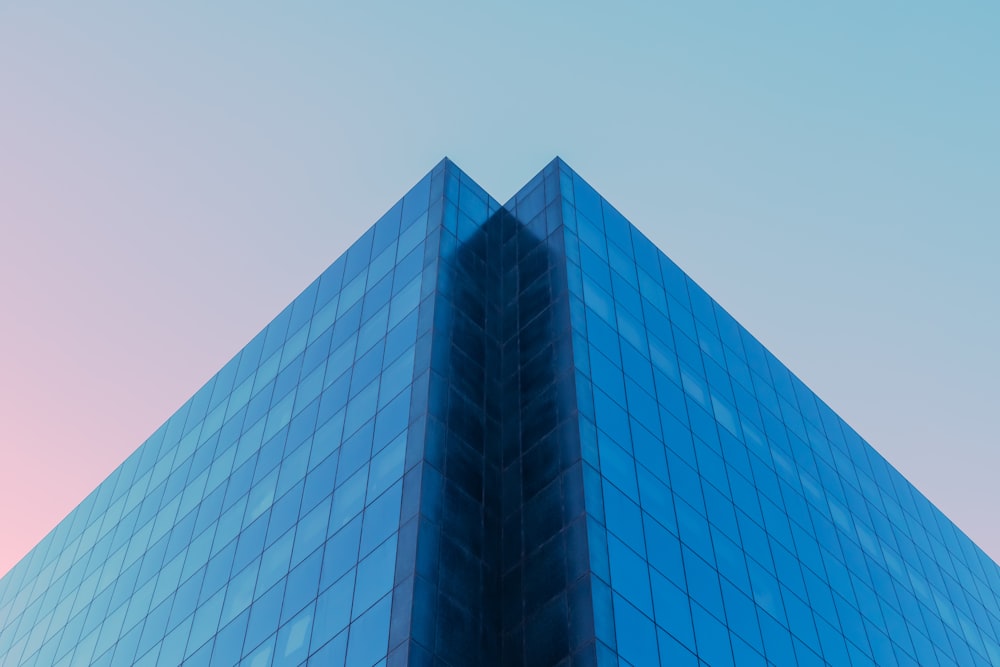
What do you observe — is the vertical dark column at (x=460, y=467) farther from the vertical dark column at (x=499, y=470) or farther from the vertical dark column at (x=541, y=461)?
the vertical dark column at (x=541, y=461)

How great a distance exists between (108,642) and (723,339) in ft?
106

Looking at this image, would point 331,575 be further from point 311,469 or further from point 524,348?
point 524,348

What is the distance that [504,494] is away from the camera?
121ft

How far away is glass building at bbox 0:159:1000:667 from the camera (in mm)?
33031

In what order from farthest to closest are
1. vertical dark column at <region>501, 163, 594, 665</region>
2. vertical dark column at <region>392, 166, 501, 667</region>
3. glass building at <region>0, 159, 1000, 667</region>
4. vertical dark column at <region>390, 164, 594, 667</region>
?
glass building at <region>0, 159, 1000, 667</region>, vertical dark column at <region>501, 163, 594, 665</region>, vertical dark column at <region>390, 164, 594, 667</region>, vertical dark column at <region>392, 166, 501, 667</region>

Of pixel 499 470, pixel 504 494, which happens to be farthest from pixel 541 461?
pixel 499 470

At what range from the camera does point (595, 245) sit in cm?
4775

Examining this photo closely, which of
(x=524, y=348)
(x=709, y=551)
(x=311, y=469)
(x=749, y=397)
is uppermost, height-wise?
(x=749, y=397)

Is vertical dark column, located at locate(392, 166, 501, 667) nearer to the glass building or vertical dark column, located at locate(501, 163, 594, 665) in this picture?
the glass building

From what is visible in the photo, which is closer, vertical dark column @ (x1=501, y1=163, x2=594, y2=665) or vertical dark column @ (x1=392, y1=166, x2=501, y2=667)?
vertical dark column @ (x1=392, y1=166, x2=501, y2=667)

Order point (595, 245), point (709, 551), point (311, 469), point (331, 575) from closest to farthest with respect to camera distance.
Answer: point (331, 575)
point (709, 551)
point (311, 469)
point (595, 245)

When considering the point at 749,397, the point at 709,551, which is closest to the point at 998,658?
the point at 749,397

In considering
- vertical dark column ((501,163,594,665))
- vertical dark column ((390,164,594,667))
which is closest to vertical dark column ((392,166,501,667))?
vertical dark column ((390,164,594,667))

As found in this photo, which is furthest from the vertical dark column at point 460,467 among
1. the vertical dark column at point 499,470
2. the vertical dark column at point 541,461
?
the vertical dark column at point 541,461
